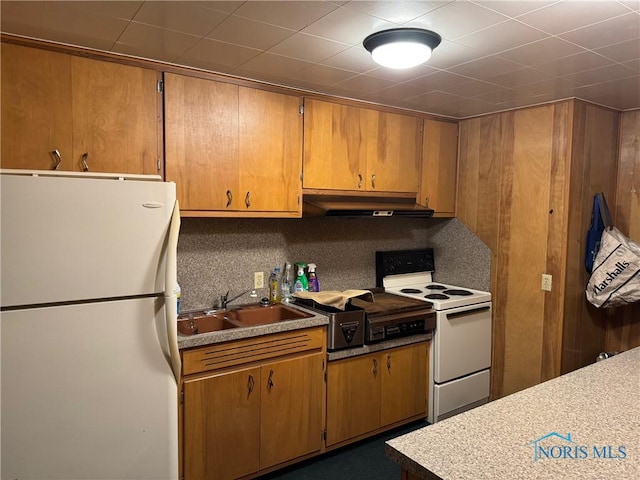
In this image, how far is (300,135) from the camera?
8.95 ft

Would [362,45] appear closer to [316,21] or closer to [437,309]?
[316,21]

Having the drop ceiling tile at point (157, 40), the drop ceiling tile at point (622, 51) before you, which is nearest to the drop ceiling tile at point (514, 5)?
the drop ceiling tile at point (622, 51)

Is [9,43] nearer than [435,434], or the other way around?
[435,434]

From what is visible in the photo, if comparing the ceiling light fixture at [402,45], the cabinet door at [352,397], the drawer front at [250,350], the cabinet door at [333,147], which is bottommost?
the cabinet door at [352,397]

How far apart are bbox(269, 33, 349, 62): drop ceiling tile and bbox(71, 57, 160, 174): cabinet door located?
692 millimetres

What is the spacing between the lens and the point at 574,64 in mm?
2146

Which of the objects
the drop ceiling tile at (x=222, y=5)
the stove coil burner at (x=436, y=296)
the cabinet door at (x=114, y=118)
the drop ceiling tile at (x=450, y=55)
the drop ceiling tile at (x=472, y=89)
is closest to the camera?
the drop ceiling tile at (x=222, y=5)

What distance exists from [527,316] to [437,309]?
63 cm

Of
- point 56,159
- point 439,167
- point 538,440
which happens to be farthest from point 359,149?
point 538,440

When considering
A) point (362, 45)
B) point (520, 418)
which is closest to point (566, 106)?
point (362, 45)

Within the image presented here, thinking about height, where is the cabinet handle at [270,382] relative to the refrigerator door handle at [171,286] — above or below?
below

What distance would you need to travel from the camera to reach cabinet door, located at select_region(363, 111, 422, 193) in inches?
120
